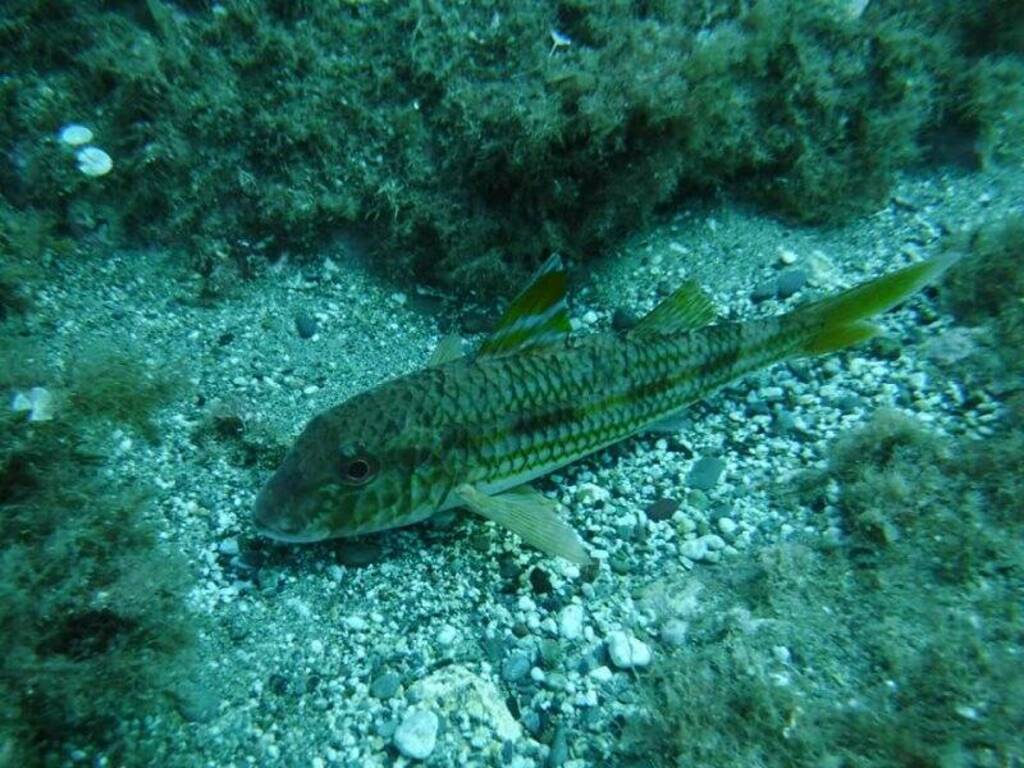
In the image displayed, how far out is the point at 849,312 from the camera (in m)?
4.00

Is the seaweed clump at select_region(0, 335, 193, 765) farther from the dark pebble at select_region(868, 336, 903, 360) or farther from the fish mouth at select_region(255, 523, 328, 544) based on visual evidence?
the dark pebble at select_region(868, 336, 903, 360)

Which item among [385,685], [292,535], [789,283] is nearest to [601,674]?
[385,685]

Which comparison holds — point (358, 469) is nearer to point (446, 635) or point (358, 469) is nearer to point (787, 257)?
point (446, 635)

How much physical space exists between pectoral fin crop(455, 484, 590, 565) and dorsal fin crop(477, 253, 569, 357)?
2.87 ft

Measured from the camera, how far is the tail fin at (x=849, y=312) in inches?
155

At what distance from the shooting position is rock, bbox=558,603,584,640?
305cm

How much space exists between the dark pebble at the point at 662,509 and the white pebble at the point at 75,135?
471 cm

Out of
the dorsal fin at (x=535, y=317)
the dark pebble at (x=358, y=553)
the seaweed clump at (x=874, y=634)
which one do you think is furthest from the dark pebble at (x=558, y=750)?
the dorsal fin at (x=535, y=317)

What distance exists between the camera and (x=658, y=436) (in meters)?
4.20

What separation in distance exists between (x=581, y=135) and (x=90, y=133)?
11.7 ft

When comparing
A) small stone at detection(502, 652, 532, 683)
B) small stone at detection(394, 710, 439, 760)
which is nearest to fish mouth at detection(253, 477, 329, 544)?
small stone at detection(394, 710, 439, 760)

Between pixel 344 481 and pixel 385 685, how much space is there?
39.6 inches

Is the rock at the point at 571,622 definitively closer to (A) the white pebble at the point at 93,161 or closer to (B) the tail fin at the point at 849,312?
(B) the tail fin at the point at 849,312

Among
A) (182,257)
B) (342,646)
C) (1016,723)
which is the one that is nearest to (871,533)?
(1016,723)
